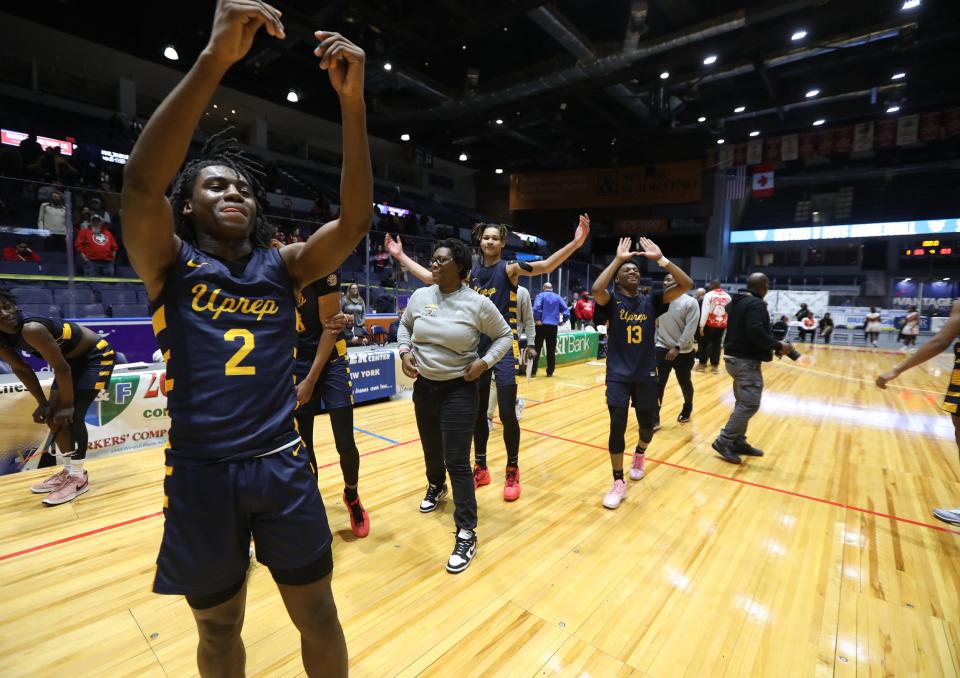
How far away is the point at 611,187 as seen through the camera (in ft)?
45.8

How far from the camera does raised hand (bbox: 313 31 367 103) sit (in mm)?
1120

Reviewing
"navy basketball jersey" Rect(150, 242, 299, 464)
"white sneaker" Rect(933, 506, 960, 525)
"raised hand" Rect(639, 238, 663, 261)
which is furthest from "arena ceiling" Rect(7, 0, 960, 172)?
"navy basketball jersey" Rect(150, 242, 299, 464)

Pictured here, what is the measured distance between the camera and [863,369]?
36.7 feet

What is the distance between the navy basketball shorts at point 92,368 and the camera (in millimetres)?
3326

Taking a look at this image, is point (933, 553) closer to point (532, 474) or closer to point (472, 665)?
point (532, 474)

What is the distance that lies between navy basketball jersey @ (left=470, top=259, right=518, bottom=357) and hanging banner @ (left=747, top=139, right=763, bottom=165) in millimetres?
13958

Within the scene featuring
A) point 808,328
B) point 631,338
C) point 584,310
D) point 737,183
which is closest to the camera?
point 631,338

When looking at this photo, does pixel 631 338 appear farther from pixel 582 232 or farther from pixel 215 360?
pixel 215 360

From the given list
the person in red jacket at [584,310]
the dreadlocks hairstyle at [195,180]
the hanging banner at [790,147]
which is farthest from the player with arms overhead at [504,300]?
the hanging banner at [790,147]

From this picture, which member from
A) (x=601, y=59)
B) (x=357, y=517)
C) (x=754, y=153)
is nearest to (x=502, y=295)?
(x=357, y=517)

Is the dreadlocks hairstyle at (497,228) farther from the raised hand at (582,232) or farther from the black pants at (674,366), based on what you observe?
the black pants at (674,366)

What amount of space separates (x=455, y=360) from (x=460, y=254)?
63 cm

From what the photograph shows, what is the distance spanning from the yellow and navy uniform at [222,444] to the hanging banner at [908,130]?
16947 millimetres

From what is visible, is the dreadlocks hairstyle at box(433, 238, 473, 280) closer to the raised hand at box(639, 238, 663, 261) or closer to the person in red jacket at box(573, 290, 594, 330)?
the raised hand at box(639, 238, 663, 261)
